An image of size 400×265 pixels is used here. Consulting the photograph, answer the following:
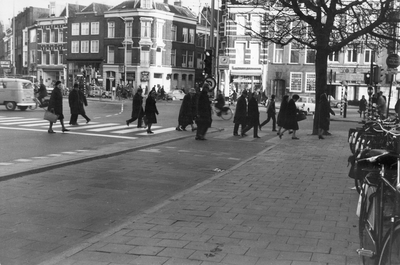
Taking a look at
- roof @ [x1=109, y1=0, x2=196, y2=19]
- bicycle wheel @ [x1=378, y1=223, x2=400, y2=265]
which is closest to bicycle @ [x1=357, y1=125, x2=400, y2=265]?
bicycle wheel @ [x1=378, y1=223, x2=400, y2=265]

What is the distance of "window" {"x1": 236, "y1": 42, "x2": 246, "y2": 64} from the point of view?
199 feet

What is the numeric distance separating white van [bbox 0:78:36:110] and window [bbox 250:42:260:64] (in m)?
33.0

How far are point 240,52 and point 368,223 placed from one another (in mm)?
57256

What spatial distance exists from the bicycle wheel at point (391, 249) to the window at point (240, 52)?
188ft

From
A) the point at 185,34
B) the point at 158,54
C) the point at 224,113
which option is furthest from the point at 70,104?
the point at 185,34

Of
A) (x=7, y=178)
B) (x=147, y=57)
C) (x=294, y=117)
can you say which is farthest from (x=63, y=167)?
(x=147, y=57)

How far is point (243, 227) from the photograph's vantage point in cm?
629

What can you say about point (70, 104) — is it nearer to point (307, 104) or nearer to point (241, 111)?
point (241, 111)

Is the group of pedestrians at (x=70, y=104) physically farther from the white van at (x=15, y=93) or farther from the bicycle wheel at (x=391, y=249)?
the bicycle wheel at (x=391, y=249)

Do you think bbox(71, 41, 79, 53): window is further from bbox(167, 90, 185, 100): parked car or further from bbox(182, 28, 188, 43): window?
bbox(182, 28, 188, 43): window

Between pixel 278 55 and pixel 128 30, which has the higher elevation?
pixel 128 30

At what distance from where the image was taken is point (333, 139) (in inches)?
759

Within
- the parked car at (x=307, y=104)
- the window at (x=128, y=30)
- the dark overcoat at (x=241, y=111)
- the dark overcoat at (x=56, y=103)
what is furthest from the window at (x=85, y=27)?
the dark overcoat at (x=241, y=111)

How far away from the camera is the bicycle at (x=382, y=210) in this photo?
394 centimetres
